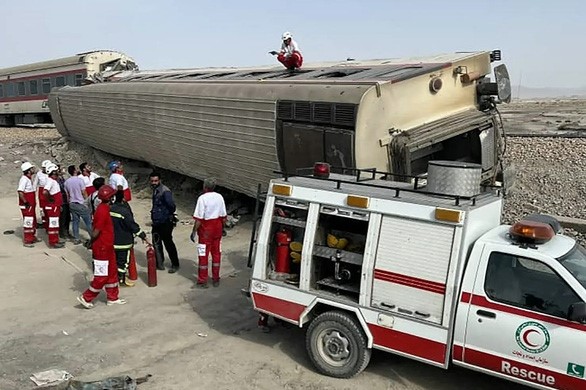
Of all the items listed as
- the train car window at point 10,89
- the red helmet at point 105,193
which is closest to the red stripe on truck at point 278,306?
the red helmet at point 105,193

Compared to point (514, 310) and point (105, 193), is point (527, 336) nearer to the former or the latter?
point (514, 310)

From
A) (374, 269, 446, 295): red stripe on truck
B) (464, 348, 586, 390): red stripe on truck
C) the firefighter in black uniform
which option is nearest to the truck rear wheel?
(374, 269, 446, 295): red stripe on truck

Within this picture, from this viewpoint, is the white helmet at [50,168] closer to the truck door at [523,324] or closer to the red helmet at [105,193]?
the red helmet at [105,193]

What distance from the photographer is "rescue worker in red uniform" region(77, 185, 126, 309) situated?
23.6 feet

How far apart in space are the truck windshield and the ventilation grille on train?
168 inches

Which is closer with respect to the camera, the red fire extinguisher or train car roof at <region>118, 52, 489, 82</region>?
the red fire extinguisher

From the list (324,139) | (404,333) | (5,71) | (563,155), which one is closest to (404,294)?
(404,333)

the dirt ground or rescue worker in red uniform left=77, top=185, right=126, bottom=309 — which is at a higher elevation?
rescue worker in red uniform left=77, top=185, right=126, bottom=309

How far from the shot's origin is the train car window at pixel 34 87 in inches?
1029

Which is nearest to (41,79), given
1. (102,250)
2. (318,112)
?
(318,112)

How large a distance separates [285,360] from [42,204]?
21.4 ft

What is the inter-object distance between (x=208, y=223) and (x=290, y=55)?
5577 millimetres

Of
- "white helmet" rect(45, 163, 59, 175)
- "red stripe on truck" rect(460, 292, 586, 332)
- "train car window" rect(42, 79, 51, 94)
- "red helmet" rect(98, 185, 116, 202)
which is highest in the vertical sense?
"train car window" rect(42, 79, 51, 94)

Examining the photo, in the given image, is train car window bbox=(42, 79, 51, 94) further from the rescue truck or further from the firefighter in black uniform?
the rescue truck
